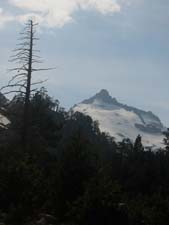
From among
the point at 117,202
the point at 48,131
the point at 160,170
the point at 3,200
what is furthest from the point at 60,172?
the point at 48,131

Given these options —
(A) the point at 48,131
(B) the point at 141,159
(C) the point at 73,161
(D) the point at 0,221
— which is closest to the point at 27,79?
(C) the point at 73,161

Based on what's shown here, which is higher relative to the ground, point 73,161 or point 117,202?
point 73,161

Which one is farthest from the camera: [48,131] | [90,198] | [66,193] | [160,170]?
[48,131]

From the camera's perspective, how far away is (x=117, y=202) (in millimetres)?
14992

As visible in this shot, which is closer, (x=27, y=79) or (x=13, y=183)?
(x=13, y=183)

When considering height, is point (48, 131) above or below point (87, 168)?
above

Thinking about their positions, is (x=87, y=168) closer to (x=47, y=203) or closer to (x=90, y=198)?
(x=47, y=203)

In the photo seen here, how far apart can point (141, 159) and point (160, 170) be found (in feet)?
25.8

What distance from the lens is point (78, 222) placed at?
15.0m

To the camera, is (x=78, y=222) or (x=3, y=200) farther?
(x=3, y=200)

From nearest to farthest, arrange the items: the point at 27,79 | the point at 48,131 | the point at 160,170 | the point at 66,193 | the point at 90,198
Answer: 1. the point at 90,198
2. the point at 66,193
3. the point at 27,79
4. the point at 160,170
5. the point at 48,131

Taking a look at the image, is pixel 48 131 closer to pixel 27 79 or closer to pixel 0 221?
pixel 27 79

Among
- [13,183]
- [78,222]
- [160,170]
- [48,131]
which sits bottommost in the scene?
[78,222]

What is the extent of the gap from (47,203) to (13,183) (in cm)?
123
